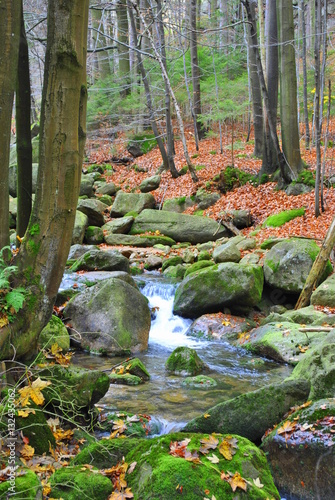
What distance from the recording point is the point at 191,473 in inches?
121

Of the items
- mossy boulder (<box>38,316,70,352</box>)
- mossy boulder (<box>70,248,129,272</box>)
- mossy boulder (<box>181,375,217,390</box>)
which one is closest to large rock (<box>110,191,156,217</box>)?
mossy boulder (<box>70,248,129,272</box>)

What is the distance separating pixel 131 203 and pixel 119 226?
8.96ft

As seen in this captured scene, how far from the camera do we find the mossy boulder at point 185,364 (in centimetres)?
778

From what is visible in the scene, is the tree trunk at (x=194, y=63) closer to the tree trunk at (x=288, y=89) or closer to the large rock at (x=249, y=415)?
the tree trunk at (x=288, y=89)

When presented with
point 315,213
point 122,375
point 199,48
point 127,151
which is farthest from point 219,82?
point 122,375

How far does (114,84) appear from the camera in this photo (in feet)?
82.6

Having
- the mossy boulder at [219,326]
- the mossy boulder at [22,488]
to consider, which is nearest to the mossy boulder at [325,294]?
the mossy boulder at [219,326]

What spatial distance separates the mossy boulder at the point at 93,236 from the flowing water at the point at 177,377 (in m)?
6.06

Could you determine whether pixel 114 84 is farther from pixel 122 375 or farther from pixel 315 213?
pixel 122 375

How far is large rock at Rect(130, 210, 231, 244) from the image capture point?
645 inches

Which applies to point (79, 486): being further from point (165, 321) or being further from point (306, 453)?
point (165, 321)

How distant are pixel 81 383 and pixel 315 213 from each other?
11.1 metres

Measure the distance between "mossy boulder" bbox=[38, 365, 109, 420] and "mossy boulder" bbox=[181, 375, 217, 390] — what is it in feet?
7.16

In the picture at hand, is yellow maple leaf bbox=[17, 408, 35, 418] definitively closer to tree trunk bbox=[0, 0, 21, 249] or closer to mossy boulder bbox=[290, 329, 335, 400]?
tree trunk bbox=[0, 0, 21, 249]
